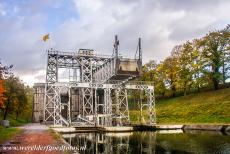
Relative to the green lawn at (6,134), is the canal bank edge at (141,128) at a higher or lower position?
lower

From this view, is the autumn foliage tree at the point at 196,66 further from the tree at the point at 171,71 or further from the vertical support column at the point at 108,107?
the vertical support column at the point at 108,107

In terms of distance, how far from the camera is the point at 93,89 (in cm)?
6644

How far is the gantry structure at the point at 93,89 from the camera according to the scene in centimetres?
4984

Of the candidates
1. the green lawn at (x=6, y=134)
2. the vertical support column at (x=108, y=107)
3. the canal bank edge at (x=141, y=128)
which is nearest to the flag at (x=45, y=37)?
the vertical support column at (x=108, y=107)

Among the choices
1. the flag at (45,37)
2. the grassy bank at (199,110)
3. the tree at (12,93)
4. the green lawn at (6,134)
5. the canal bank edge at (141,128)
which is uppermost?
the flag at (45,37)

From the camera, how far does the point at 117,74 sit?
52969mm

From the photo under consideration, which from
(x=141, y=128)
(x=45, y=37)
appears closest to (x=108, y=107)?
(x=141, y=128)

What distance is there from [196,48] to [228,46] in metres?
7.66

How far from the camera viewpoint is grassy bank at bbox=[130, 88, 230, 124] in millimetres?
46597

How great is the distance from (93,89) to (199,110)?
22.7m

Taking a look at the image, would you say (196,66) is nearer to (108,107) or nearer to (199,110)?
(199,110)

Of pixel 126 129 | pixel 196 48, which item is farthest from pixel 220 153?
pixel 196 48

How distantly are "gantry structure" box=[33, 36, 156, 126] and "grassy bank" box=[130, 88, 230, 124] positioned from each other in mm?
3544

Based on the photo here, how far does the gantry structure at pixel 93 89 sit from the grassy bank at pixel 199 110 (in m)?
3.54
